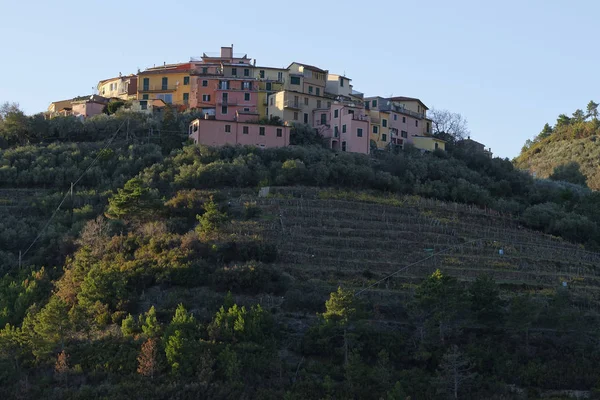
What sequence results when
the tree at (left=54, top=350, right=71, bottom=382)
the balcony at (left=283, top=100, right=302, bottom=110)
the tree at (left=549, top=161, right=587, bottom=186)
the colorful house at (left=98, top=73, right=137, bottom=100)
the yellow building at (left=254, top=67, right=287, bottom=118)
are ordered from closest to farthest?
1. the tree at (left=54, top=350, right=71, bottom=382)
2. the balcony at (left=283, top=100, right=302, bottom=110)
3. the yellow building at (left=254, top=67, right=287, bottom=118)
4. the colorful house at (left=98, top=73, right=137, bottom=100)
5. the tree at (left=549, top=161, right=587, bottom=186)

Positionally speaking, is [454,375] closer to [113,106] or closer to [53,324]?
[53,324]

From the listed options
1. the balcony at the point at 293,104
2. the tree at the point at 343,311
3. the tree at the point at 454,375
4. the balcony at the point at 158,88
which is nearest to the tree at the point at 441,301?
the tree at the point at 454,375

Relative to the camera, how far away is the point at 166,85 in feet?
278

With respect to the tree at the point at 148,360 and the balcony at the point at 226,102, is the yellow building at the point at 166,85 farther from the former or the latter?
the tree at the point at 148,360

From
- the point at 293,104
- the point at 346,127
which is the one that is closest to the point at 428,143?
the point at 346,127

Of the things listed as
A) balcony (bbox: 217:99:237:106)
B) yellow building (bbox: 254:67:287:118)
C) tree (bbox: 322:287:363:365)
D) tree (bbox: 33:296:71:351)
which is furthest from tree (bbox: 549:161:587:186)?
tree (bbox: 33:296:71:351)

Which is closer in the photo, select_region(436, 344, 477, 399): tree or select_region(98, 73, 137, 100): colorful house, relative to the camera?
select_region(436, 344, 477, 399): tree

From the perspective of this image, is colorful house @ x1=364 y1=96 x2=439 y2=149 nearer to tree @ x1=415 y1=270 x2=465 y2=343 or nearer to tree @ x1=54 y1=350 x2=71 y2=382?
tree @ x1=415 y1=270 x2=465 y2=343

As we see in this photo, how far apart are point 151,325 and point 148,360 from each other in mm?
2683

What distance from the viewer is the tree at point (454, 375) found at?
4419 cm

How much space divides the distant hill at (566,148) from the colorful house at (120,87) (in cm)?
4186

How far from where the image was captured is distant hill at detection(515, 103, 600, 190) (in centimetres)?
10375

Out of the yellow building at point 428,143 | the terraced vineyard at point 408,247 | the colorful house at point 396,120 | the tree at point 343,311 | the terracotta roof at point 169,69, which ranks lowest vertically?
the tree at point 343,311

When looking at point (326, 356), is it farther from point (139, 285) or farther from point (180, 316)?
point (139, 285)
